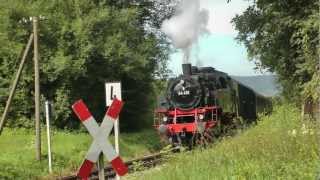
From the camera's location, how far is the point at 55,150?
97.9 ft

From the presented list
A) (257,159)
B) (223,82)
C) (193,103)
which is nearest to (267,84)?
(223,82)

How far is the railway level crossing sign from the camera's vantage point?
10.1 m

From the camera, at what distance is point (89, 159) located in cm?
1005

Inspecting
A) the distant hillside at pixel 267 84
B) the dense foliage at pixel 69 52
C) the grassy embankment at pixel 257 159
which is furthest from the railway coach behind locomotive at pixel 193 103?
the grassy embankment at pixel 257 159

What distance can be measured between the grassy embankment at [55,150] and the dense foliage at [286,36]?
8.76 m

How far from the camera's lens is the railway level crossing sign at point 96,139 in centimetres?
1005

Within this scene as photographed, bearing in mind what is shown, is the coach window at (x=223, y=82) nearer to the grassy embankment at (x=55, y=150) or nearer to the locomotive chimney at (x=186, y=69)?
the locomotive chimney at (x=186, y=69)

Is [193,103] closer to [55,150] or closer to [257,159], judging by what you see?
[55,150]

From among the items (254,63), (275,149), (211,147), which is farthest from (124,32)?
(275,149)

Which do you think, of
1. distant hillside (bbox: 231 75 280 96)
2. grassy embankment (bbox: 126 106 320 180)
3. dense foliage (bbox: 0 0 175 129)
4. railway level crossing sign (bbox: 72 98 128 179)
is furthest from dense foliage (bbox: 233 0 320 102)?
dense foliage (bbox: 0 0 175 129)

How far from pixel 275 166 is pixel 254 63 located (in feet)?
70.5

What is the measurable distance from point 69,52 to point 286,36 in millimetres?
15398

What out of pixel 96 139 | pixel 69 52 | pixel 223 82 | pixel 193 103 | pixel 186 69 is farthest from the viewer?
pixel 69 52

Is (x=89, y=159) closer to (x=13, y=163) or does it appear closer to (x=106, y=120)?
(x=106, y=120)
